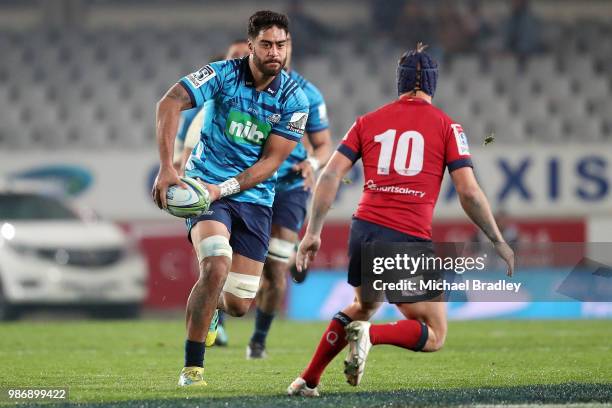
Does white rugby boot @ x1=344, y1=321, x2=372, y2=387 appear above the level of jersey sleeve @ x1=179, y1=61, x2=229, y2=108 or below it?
below

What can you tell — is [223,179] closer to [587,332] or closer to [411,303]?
[411,303]

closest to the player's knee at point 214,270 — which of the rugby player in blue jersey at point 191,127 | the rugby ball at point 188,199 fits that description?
the rugby ball at point 188,199

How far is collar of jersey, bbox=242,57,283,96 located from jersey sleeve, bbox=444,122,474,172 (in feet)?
4.26

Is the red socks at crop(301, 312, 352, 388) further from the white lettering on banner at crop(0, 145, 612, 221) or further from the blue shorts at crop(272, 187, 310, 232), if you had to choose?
the white lettering on banner at crop(0, 145, 612, 221)

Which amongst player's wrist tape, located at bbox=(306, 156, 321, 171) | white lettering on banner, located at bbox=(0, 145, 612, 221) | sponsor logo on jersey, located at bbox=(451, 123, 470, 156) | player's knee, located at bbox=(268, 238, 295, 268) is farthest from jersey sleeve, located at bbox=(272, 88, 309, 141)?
white lettering on banner, located at bbox=(0, 145, 612, 221)

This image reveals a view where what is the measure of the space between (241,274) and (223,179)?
2.02 ft

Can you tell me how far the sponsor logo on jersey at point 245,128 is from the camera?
7.75 meters

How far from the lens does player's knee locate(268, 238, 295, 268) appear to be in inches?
386

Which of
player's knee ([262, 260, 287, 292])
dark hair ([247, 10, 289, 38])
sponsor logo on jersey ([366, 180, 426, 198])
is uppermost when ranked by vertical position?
dark hair ([247, 10, 289, 38])

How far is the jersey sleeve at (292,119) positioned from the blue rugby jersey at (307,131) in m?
1.97

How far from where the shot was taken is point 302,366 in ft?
30.7

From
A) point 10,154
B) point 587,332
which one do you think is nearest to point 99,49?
point 10,154

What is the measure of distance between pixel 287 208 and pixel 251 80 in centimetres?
225

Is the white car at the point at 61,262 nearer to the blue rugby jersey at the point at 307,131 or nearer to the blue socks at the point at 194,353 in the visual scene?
the blue rugby jersey at the point at 307,131
